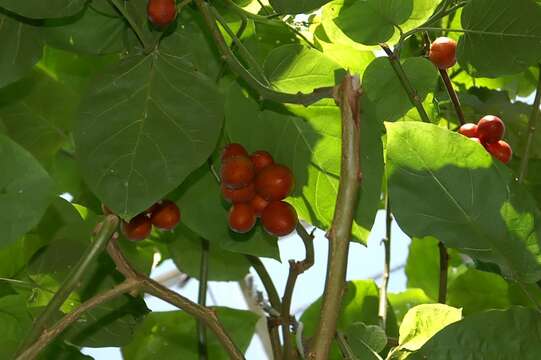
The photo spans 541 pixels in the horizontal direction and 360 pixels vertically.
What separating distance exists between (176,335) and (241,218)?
239mm

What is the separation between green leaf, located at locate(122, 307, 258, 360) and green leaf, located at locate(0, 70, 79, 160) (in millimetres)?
223

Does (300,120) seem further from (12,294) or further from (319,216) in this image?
(12,294)

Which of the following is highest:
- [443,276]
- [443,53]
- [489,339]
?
[443,53]

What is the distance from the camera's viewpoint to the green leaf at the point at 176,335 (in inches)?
35.4

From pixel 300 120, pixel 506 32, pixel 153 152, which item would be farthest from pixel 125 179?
pixel 506 32

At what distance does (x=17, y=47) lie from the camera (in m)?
0.76

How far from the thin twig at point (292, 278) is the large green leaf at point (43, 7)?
0.23m

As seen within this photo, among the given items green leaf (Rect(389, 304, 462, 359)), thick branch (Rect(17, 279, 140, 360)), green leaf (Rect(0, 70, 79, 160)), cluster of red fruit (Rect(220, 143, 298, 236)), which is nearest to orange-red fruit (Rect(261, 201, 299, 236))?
cluster of red fruit (Rect(220, 143, 298, 236))

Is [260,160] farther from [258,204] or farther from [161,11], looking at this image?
[161,11]

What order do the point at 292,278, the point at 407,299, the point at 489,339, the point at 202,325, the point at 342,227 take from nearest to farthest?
the point at 342,227 → the point at 489,339 → the point at 292,278 → the point at 202,325 → the point at 407,299

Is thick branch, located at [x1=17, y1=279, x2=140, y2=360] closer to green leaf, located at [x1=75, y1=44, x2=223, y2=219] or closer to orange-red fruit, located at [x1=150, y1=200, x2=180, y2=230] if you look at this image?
green leaf, located at [x1=75, y1=44, x2=223, y2=219]

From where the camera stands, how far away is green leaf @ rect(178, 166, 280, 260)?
2.53 feet

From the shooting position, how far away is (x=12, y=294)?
812 millimetres

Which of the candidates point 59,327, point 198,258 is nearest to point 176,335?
point 198,258
